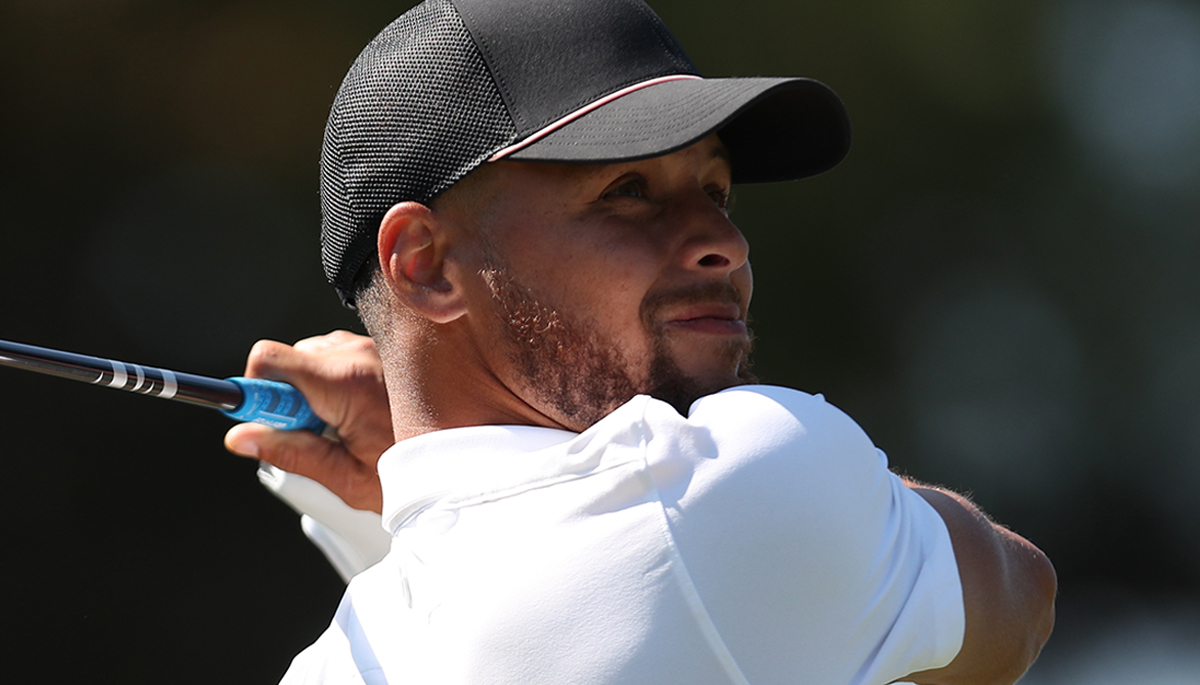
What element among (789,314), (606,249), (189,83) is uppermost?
(189,83)

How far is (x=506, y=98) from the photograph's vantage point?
1192mm

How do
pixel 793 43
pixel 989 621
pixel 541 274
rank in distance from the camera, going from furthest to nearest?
pixel 793 43, pixel 541 274, pixel 989 621

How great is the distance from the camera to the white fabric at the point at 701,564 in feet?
3.22

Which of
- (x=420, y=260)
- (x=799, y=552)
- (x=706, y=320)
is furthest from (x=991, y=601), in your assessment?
(x=420, y=260)

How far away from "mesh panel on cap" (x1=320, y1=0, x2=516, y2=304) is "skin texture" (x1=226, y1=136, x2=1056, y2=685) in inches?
1.3

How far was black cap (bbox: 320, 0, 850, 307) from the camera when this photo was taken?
1.15 metres

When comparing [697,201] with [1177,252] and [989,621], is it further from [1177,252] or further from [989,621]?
[1177,252]

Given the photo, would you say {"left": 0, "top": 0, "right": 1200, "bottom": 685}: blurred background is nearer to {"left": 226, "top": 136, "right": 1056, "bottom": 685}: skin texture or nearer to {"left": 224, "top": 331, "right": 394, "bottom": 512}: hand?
{"left": 224, "top": 331, "right": 394, "bottom": 512}: hand

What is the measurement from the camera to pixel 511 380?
4.08 ft

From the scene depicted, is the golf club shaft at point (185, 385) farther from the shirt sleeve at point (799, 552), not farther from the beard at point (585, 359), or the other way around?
the shirt sleeve at point (799, 552)

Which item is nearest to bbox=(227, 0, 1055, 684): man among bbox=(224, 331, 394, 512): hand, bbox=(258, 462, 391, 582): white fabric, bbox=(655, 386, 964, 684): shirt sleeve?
bbox=(655, 386, 964, 684): shirt sleeve

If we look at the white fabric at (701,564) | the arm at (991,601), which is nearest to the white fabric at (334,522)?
the white fabric at (701,564)

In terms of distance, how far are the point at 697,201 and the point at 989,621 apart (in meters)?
0.50

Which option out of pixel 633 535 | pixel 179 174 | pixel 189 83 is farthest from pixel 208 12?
pixel 633 535
